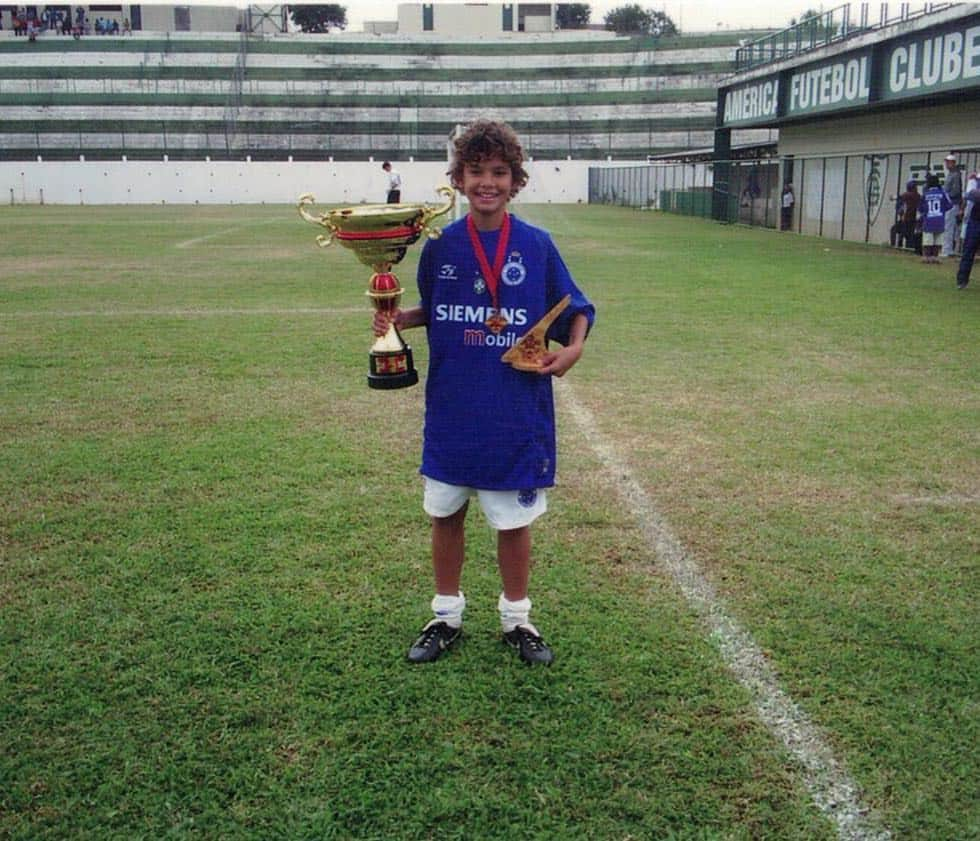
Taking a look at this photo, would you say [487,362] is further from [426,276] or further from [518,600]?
[518,600]

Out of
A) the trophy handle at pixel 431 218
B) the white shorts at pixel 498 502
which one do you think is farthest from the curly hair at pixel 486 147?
the white shorts at pixel 498 502

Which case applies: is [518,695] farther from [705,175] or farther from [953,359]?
[705,175]

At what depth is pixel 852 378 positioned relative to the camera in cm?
802

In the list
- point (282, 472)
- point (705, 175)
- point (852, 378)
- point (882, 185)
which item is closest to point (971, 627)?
point (282, 472)

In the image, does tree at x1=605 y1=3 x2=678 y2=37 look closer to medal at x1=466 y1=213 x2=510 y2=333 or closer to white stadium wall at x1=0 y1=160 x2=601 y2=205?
white stadium wall at x1=0 y1=160 x2=601 y2=205

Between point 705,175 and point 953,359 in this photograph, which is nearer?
point 953,359

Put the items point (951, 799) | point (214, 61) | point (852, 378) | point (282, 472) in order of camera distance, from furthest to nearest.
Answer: point (214, 61) < point (852, 378) < point (282, 472) < point (951, 799)

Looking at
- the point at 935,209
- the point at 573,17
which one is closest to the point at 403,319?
the point at 935,209

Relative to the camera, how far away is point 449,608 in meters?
3.50

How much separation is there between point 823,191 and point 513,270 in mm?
24470

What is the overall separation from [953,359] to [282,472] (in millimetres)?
6139

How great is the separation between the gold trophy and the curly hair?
15 cm

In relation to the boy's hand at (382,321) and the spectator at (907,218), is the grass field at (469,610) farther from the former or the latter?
the spectator at (907,218)

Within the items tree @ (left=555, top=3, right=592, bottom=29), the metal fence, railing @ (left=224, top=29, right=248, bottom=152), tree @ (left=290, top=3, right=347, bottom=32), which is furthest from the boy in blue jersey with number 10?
tree @ (left=555, top=3, right=592, bottom=29)
